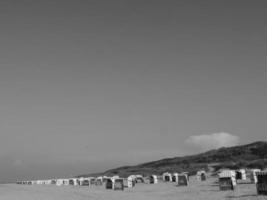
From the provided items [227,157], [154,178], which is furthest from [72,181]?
[227,157]

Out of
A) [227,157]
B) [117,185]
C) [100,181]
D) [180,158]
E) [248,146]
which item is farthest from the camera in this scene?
[180,158]

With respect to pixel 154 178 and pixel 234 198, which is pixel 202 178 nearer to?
pixel 154 178

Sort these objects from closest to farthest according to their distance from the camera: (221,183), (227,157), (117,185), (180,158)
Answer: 1. (221,183)
2. (117,185)
3. (227,157)
4. (180,158)

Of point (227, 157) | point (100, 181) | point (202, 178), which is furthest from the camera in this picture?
point (227, 157)

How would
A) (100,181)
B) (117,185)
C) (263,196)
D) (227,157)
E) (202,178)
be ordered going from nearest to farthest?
(263,196) → (117,185) → (202,178) → (100,181) → (227,157)

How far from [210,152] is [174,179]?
397ft

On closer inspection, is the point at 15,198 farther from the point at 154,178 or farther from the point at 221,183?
the point at 154,178

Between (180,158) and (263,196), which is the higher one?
(180,158)

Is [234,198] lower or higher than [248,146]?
lower

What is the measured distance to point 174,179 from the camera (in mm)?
66062

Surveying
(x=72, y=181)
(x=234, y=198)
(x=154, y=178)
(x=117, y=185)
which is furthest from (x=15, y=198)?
(x=72, y=181)

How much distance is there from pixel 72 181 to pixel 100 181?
29.2 ft

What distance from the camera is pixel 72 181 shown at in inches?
3027

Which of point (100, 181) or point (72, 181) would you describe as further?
point (72, 181)
